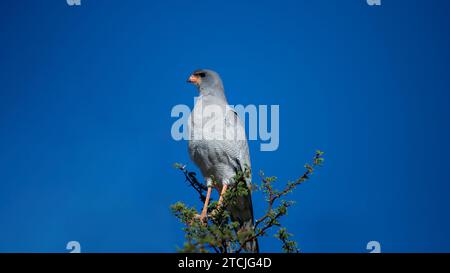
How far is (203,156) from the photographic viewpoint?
637 centimetres

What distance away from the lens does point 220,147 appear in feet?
20.9

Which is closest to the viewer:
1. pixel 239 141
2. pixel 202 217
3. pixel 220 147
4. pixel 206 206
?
pixel 202 217

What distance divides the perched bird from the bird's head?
150 millimetres

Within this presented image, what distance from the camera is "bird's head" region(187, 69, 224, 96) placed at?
23.4 ft

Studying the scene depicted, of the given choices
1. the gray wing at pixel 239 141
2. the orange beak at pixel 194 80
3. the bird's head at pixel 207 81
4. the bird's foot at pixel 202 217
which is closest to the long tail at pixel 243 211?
the gray wing at pixel 239 141

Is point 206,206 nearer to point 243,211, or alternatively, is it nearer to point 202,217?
point 202,217

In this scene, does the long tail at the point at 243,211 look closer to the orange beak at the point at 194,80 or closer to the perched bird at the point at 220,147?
the perched bird at the point at 220,147

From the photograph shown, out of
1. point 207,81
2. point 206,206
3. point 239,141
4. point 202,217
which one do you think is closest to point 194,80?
point 207,81

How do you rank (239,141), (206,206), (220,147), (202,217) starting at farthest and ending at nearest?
1. (239,141)
2. (220,147)
3. (206,206)
4. (202,217)

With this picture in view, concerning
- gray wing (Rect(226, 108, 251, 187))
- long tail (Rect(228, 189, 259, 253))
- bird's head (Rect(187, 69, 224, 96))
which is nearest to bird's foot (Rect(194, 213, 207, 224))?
long tail (Rect(228, 189, 259, 253))

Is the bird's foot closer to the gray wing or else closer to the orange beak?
the gray wing

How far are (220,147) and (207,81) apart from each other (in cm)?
140
